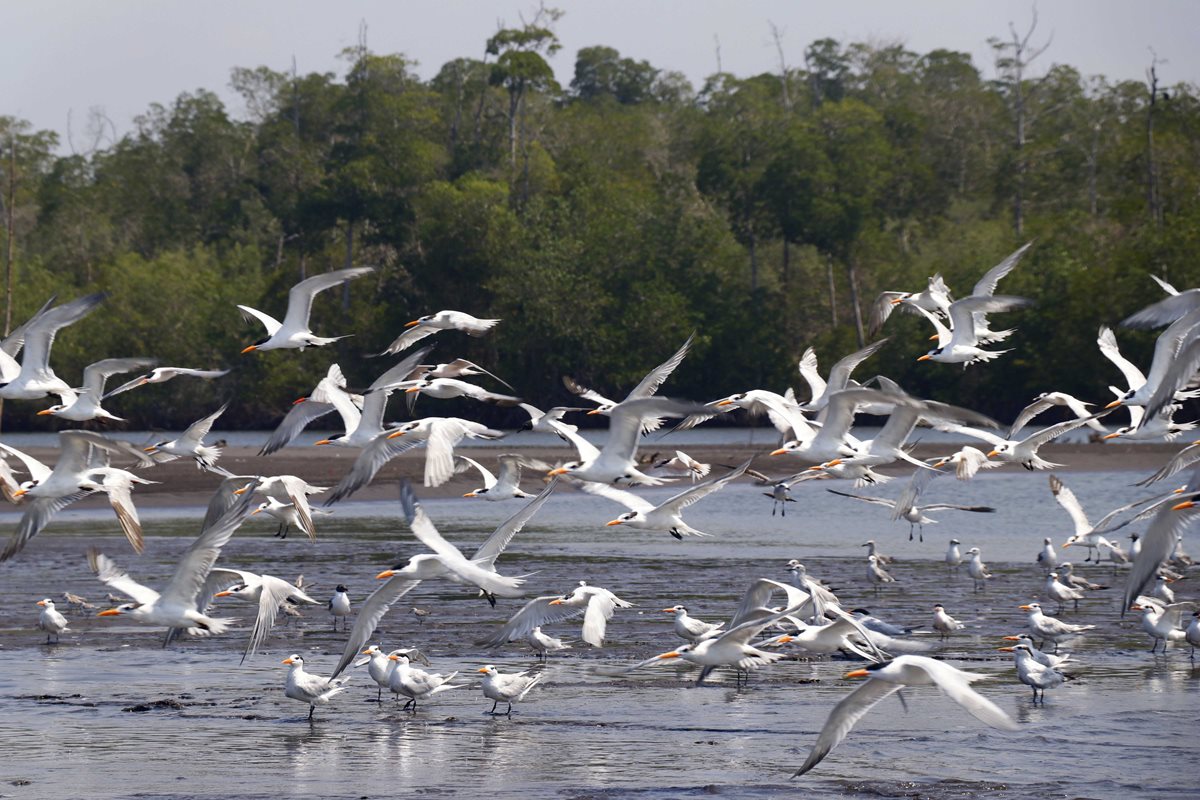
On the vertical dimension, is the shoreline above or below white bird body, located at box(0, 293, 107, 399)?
below

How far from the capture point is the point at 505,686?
16188 mm

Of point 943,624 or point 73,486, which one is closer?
point 73,486

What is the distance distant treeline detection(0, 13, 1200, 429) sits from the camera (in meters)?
66.5

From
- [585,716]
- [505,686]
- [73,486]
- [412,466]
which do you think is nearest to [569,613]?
[505,686]

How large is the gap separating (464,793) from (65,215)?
84509mm

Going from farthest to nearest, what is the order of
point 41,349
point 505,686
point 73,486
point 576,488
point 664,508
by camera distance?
1. point 576,488
2. point 41,349
3. point 73,486
4. point 664,508
5. point 505,686

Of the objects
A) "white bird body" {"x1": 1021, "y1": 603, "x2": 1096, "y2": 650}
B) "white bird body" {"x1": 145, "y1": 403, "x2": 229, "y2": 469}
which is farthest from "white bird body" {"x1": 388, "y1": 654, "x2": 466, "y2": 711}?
"white bird body" {"x1": 1021, "y1": 603, "x2": 1096, "y2": 650}

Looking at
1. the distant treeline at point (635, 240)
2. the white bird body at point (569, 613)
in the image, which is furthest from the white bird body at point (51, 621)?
the distant treeline at point (635, 240)

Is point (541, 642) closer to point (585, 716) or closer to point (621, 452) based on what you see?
point (585, 716)

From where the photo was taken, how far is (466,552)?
1132 inches

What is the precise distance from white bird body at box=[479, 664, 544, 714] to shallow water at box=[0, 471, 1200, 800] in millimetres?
220

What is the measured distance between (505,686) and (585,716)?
0.80 meters

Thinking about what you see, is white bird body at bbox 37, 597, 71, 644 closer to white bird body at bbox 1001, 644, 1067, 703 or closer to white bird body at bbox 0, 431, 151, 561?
white bird body at bbox 0, 431, 151, 561

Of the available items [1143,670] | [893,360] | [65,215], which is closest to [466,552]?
[1143,670]
